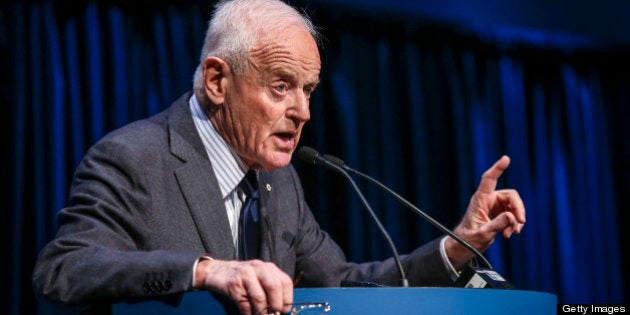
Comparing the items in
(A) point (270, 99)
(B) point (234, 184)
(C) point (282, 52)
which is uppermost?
(C) point (282, 52)

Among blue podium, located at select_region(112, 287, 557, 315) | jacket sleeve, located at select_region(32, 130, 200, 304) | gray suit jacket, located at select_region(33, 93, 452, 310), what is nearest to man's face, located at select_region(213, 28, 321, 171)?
gray suit jacket, located at select_region(33, 93, 452, 310)

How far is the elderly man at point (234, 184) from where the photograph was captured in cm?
186

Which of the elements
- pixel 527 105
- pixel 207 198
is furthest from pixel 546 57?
pixel 207 198

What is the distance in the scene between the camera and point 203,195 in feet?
6.64

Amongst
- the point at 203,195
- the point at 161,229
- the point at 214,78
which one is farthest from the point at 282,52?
the point at 161,229

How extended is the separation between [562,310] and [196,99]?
62.8 inches

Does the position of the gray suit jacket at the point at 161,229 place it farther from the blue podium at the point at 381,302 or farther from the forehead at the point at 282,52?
the forehead at the point at 282,52

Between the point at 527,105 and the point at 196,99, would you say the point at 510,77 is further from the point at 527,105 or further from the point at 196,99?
the point at 196,99

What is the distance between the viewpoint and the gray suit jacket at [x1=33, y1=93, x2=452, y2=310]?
1.57 metres

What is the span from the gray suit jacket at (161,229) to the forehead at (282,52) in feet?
0.80

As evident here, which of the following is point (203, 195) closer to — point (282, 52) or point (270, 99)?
point (270, 99)

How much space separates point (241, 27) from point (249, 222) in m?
0.52

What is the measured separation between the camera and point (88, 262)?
161 cm

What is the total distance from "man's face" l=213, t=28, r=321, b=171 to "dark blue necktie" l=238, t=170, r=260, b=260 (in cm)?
7
